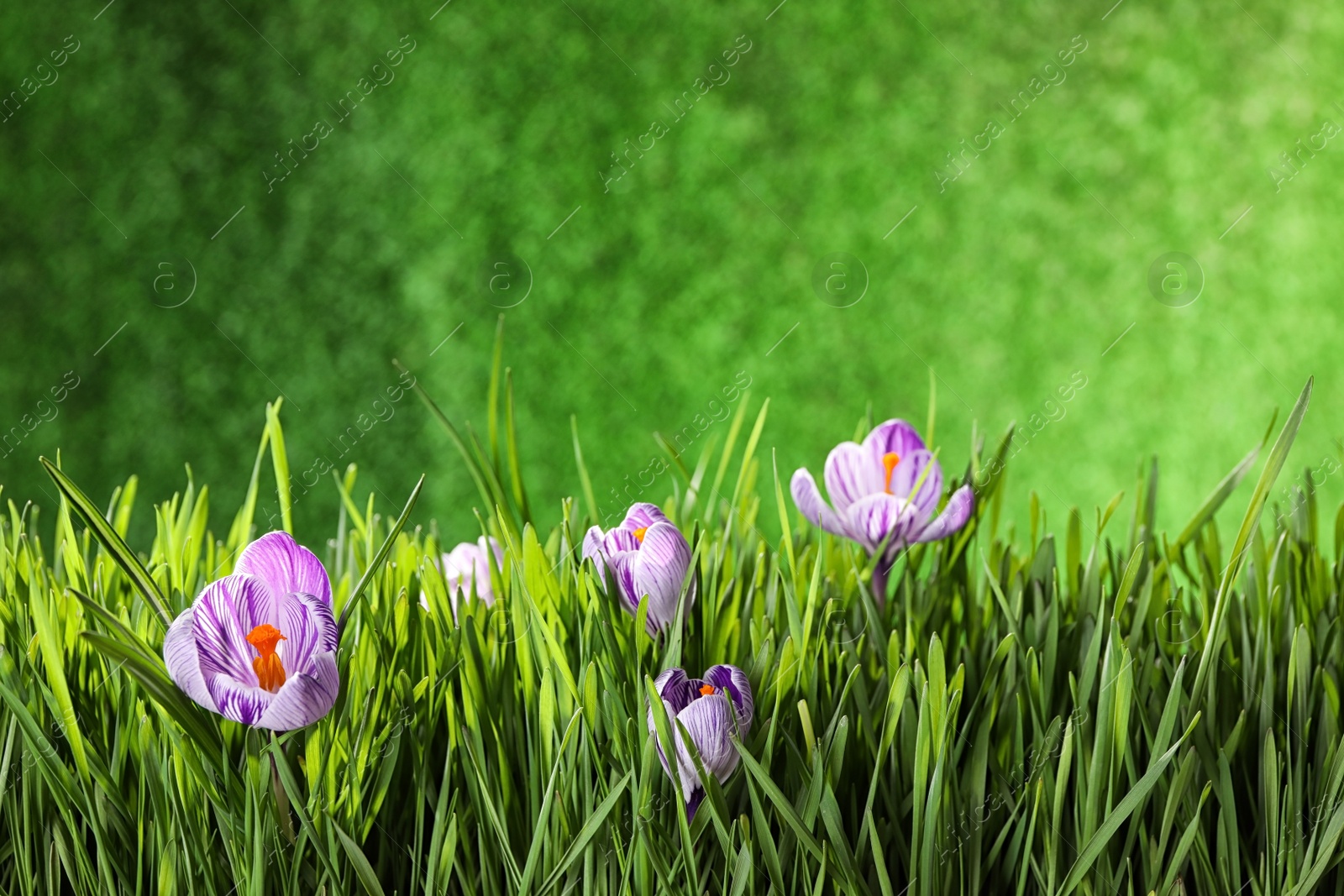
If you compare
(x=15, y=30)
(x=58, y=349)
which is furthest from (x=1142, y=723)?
(x=15, y=30)

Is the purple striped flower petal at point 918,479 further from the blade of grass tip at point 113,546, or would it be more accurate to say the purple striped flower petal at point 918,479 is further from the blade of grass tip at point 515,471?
the blade of grass tip at point 113,546

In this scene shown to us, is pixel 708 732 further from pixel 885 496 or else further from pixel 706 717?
pixel 885 496

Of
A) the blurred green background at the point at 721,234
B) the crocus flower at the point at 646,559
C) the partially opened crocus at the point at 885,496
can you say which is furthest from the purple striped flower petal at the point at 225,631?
the blurred green background at the point at 721,234

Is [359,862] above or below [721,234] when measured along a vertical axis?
below

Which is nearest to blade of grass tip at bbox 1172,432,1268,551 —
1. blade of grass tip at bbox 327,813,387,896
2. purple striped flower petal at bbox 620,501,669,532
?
purple striped flower petal at bbox 620,501,669,532

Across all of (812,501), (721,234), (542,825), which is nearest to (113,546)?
(542,825)

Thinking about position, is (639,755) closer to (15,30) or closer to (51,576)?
(51,576)
